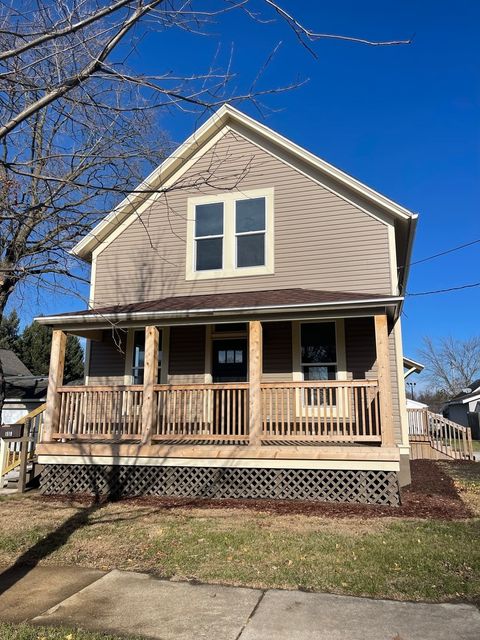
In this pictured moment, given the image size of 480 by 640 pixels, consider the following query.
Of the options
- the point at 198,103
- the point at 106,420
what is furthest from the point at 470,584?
the point at 106,420

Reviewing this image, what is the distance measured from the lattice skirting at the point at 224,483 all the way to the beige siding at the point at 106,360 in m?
2.67

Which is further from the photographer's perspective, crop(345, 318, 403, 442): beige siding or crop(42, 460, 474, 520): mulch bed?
crop(345, 318, 403, 442): beige siding

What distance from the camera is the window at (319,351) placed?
10.2 metres

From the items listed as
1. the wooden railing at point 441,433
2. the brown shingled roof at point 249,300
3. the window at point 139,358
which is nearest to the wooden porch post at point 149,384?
the brown shingled roof at point 249,300

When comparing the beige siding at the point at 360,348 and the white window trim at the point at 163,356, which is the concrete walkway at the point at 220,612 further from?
the white window trim at the point at 163,356

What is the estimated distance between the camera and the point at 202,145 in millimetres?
12023

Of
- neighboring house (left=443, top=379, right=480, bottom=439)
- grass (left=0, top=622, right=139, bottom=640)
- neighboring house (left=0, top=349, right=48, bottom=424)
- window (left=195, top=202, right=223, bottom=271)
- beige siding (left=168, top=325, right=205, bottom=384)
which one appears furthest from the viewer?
neighboring house (left=443, top=379, right=480, bottom=439)

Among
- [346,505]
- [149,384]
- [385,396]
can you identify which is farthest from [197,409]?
[385,396]

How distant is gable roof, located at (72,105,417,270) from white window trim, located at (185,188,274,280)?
3.29 ft

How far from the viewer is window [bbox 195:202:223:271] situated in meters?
11.5

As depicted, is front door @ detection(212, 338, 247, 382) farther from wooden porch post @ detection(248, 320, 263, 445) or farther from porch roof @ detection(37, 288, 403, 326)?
wooden porch post @ detection(248, 320, 263, 445)

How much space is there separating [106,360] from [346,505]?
6397 mm

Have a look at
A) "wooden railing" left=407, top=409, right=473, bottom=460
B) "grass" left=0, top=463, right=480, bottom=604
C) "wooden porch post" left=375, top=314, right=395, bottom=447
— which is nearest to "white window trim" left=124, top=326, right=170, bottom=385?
"grass" left=0, top=463, right=480, bottom=604

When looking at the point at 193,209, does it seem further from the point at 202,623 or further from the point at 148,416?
the point at 202,623
